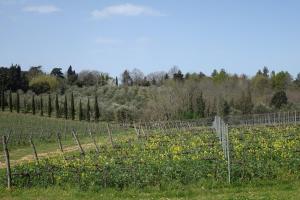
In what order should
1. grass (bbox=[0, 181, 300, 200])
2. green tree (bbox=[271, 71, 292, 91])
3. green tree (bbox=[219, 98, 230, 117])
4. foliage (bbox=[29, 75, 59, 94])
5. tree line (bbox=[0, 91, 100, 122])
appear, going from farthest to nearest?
green tree (bbox=[271, 71, 292, 91]) < foliage (bbox=[29, 75, 59, 94]) < tree line (bbox=[0, 91, 100, 122]) < green tree (bbox=[219, 98, 230, 117]) < grass (bbox=[0, 181, 300, 200])

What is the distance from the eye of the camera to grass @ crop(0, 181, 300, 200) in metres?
14.4

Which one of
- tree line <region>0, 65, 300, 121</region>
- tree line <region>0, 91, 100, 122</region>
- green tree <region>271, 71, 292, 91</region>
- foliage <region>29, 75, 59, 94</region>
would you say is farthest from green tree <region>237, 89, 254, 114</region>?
foliage <region>29, 75, 59, 94</region>

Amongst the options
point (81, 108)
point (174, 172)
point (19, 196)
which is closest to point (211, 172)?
point (174, 172)

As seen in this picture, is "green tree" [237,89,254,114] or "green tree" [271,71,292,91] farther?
"green tree" [271,71,292,91]

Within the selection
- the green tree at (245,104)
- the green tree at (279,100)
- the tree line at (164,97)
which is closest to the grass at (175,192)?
the tree line at (164,97)

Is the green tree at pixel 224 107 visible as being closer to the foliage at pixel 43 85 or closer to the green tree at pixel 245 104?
the green tree at pixel 245 104

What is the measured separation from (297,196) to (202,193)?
286cm

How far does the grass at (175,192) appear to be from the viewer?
47.1 ft

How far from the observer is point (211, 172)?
16.4 meters

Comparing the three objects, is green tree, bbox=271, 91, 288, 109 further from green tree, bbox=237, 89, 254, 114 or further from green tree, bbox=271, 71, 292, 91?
green tree, bbox=271, 71, 292, 91

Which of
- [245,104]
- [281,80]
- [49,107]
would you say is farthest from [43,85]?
[281,80]

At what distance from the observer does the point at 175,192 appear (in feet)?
49.0

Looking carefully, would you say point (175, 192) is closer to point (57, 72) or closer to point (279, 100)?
point (279, 100)

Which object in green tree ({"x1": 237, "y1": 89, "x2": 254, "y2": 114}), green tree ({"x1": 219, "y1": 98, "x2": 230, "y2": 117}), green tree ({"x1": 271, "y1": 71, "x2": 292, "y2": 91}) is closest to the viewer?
green tree ({"x1": 219, "y1": 98, "x2": 230, "y2": 117})
